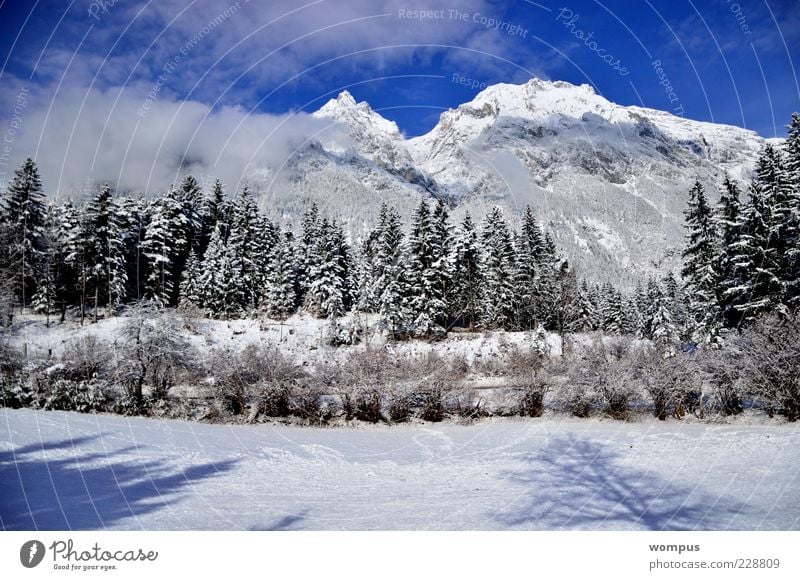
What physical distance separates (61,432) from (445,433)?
11.7m

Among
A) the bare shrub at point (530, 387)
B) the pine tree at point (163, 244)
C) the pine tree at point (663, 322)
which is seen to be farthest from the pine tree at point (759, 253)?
the pine tree at point (163, 244)

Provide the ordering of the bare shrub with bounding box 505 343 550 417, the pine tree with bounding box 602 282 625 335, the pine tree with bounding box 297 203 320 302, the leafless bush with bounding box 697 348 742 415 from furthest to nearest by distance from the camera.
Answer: the pine tree with bounding box 602 282 625 335 → the pine tree with bounding box 297 203 320 302 → the bare shrub with bounding box 505 343 550 417 → the leafless bush with bounding box 697 348 742 415

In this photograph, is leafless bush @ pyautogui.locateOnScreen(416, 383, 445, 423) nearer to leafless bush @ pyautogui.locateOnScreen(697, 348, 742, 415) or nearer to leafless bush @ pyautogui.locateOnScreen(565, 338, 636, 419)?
leafless bush @ pyautogui.locateOnScreen(565, 338, 636, 419)

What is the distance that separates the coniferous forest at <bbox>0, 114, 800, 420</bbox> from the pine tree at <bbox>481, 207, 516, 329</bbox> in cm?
19

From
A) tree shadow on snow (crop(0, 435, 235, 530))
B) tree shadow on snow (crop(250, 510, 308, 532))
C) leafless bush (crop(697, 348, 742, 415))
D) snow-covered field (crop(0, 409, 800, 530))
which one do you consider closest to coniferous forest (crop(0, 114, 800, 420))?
leafless bush (crop(697, 348, 742, 415))

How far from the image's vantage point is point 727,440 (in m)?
11.6

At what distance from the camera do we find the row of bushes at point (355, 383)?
16266 millimetres

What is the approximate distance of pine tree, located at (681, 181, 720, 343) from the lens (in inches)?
1030

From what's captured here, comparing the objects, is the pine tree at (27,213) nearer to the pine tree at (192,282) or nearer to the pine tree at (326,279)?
the pine tree at (192,282)

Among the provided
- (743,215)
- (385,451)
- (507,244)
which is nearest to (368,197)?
(507,244)

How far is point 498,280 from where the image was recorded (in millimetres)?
41562

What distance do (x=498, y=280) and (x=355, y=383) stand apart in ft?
87.1

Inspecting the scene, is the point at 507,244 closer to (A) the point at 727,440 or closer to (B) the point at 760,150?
(B) the point at 760,150

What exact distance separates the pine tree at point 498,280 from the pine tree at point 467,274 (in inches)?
35.6
